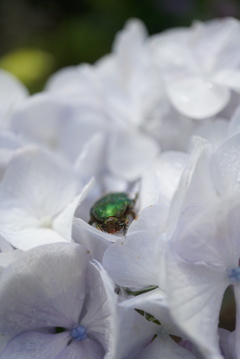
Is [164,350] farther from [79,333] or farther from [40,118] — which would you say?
[40,118]

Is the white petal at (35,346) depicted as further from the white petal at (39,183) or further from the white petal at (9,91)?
the white petal at (9,91)

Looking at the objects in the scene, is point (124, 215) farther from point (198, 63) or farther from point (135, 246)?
point (198, 63)

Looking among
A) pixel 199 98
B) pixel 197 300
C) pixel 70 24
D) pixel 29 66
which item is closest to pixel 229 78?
pixel 199 98

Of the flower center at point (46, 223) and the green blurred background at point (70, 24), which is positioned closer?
the flower center at point (46, 223)

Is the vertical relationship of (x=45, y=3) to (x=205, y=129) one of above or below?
below

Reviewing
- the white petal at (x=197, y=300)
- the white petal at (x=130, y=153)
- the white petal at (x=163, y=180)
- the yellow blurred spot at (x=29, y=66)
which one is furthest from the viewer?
the yellow blurred spot at (x=29, y=66)

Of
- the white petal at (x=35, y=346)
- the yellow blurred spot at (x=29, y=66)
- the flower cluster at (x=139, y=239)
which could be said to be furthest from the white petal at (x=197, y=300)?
the yellow blurred spot at (x=29, y=66)

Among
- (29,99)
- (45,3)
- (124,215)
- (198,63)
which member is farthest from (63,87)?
(45,3)
